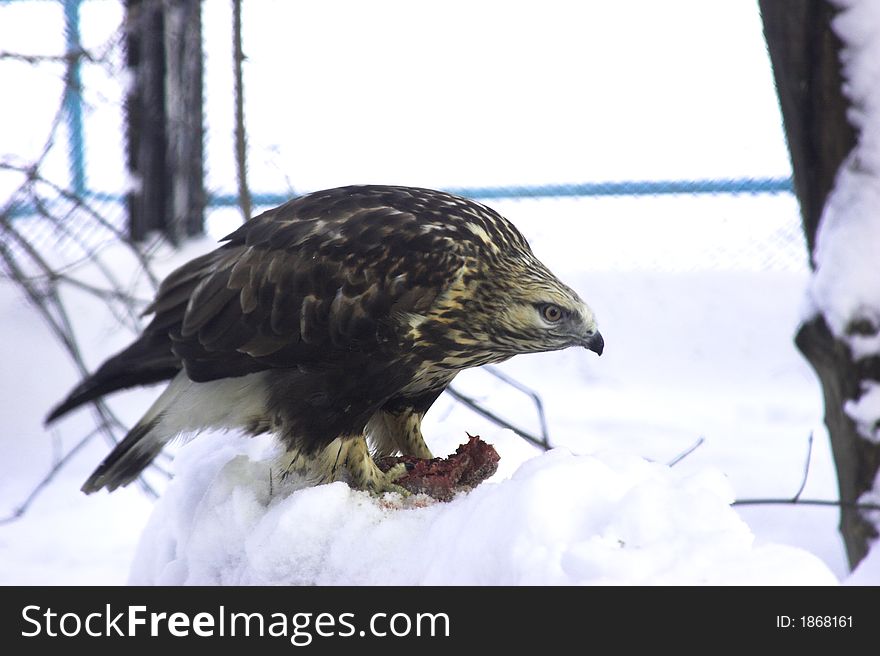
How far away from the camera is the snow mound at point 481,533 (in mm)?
1698

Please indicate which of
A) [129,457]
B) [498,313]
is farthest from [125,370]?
[498,313]

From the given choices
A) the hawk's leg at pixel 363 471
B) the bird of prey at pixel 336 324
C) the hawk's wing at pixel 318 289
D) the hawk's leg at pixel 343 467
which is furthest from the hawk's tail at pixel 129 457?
the hawk's leg at pixel 363 471

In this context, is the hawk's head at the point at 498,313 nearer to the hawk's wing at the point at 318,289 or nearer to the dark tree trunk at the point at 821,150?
the hawk's wing at the point at 318,289

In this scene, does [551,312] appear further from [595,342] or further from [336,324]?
[336,324]

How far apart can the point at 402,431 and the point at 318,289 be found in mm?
597

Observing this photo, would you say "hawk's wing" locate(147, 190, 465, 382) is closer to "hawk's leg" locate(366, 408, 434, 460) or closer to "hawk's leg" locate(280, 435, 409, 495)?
"hawk's leg" locate(280, 435, 409, 495)

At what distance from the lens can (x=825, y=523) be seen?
5102 millimetres

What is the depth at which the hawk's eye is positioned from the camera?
2.51 metres

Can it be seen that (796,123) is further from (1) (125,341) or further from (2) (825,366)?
(1) (125,341)

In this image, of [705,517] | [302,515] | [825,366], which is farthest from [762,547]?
[825,366]

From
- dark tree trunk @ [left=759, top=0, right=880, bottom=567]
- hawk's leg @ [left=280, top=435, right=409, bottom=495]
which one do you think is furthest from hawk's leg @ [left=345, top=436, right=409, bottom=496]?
dark tree trunk @ [left=759, top=0, right=880, bottom=567]

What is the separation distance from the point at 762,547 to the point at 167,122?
5.06 m

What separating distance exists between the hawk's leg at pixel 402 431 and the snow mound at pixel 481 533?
14.1 inches

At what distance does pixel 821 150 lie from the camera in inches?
123
